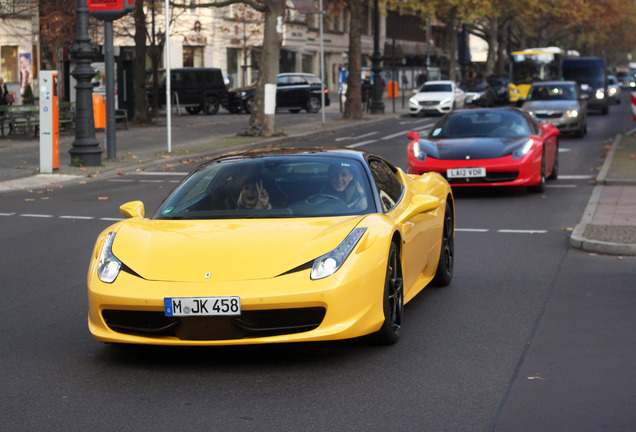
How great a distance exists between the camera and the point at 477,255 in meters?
10.8

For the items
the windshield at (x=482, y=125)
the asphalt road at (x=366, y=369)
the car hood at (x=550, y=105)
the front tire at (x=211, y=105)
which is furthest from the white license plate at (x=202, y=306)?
the front tire at (x=211, y=105)

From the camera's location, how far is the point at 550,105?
99.6 feet

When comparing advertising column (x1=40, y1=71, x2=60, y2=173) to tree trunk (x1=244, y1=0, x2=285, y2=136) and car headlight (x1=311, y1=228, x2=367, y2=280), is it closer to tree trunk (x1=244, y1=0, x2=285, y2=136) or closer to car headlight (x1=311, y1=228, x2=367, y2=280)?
tree trunk (x1=244, y1=0, x2=285, y2=136)

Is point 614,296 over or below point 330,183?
below

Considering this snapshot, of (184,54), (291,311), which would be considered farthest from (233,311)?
(184,54)

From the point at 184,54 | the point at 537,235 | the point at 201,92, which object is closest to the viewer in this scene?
the point at 537,235

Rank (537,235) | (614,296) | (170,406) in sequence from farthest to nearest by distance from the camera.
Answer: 1. (537,235)
2. (614,296)
3. (170,406)

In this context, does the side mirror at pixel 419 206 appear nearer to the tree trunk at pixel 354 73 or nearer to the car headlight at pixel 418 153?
the car headlight at pixel 418 153

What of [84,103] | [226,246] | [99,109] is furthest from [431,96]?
[226,246]

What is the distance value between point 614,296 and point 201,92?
136 ft

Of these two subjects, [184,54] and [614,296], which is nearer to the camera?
[614,296]

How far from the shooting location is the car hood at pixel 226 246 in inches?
245

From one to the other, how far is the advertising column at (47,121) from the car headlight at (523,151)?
9282mm

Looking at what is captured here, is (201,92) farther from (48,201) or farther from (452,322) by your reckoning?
(452,322)
